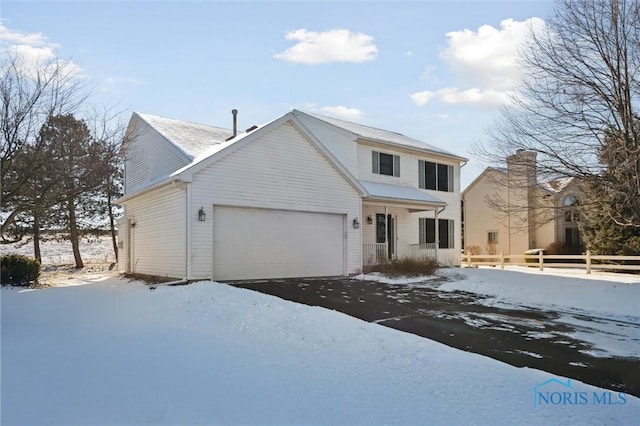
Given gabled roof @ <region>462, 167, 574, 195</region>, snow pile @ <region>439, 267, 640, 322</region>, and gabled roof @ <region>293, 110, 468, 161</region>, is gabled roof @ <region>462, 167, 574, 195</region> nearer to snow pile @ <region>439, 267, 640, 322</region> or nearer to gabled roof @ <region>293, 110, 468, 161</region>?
snow pile @ <region>439, 267, 640, 322</region>

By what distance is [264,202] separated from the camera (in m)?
14.0

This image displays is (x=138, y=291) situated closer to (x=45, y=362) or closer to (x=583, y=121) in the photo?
(x=45, y=362)

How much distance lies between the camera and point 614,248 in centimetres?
2145

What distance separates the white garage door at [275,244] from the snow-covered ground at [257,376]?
4.35 meters

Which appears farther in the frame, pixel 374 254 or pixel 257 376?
pixel 374 254

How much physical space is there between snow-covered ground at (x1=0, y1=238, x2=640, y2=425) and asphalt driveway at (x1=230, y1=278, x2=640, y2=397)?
0.66m

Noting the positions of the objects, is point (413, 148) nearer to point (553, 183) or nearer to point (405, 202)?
point (405, 202)

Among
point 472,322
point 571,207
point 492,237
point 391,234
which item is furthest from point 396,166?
point 492,237

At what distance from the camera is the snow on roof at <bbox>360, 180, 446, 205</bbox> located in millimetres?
18125

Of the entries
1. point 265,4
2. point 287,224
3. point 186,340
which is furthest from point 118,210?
point 186,340

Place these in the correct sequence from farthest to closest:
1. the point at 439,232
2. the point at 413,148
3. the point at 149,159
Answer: the point at 439,232, the point at 413,148, the point at 149,159

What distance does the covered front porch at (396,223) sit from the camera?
18.4 meters

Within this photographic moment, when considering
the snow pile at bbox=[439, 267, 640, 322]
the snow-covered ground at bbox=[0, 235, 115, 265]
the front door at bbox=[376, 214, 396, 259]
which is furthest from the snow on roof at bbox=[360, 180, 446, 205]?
the snow-covered ground at bbox=[0, 235, 115, 265]

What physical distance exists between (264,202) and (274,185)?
67cm
